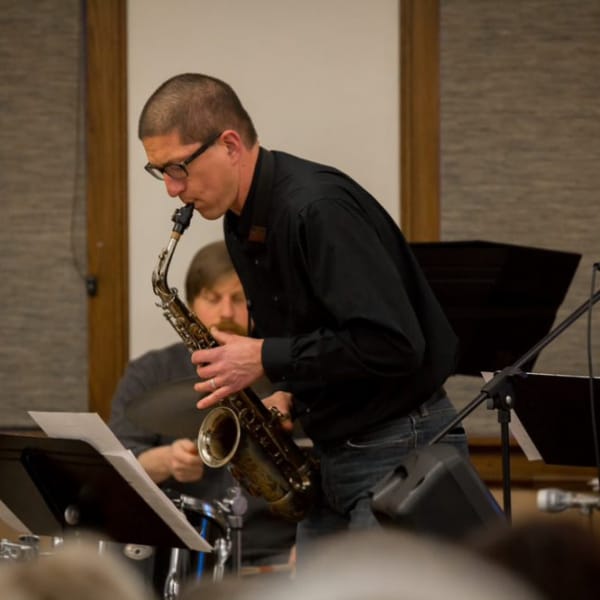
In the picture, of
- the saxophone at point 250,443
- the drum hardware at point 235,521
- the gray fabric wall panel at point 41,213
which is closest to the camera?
the saxophone at point 250,443

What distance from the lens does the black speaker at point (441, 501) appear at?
222 cm

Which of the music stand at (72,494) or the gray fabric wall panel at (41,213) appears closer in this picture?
the music stand at (72,494)

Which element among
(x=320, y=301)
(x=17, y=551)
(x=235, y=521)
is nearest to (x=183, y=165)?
(x=320, y=301)

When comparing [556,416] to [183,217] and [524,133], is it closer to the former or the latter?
[183,217]

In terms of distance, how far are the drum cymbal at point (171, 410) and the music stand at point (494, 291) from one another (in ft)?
2.84

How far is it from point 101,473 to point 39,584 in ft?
6.19

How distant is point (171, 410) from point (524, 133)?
6.57 ft

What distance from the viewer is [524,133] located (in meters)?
Result: 4.71

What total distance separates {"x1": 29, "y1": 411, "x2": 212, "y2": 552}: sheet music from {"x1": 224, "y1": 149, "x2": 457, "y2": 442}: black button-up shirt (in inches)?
14.3

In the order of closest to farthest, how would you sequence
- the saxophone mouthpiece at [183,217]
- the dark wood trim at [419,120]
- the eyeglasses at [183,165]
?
the eyeglasses at [183,165] < the saxophone mouthpiece at [183,217] < the dark wood trim at [419,120]

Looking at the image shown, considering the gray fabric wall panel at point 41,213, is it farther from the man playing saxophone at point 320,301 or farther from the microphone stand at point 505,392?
the microphone stand at point 505,392

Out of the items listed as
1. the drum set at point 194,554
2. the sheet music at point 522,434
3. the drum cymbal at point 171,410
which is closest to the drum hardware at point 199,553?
the drum set at point 194,554

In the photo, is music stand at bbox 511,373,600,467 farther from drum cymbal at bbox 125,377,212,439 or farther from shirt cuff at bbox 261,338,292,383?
drum cymbal at bbox 125,377,212,439

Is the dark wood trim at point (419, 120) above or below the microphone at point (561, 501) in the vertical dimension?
above
